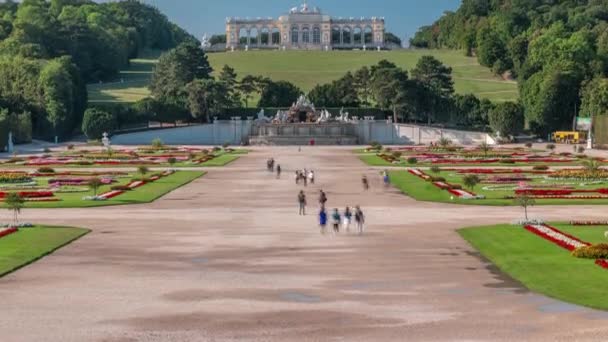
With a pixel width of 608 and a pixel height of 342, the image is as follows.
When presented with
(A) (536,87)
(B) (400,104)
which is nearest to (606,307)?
(A) (536,87)

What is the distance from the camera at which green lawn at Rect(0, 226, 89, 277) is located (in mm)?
25844

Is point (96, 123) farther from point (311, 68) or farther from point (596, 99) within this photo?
point (311, 68)

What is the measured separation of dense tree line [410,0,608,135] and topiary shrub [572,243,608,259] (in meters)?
75.4

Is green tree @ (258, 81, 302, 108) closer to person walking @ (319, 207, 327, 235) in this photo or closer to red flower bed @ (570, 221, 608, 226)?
red flower bed @ (570, 221, 608, 226)

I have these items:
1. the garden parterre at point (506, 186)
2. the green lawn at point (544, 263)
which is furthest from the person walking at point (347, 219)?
the garden parterre at point (506, 186)

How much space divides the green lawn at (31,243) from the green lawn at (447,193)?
14.3m

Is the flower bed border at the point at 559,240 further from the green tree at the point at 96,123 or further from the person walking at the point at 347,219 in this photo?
the green tree at the point at 96,123

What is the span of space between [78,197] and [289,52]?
4897 inches

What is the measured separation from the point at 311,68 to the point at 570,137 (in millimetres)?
53367

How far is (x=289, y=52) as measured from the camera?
549 ft

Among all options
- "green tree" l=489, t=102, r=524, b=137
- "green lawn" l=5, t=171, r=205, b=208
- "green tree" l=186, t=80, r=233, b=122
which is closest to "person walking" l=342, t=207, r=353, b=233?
"green lawn" l=5, t=171, r=205, b=208

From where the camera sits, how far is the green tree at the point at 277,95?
129125 mm

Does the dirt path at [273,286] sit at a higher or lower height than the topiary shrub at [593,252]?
lower

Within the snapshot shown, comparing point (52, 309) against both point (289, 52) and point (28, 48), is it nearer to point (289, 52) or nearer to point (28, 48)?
point (28, 48)
